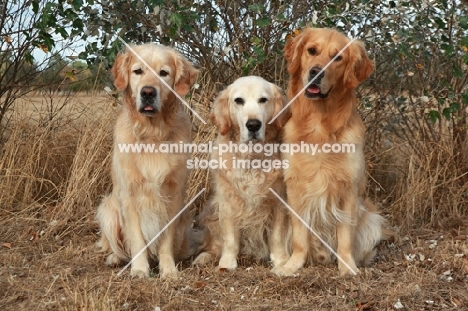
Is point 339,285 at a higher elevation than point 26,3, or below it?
below

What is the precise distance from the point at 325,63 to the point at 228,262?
4.73 feet

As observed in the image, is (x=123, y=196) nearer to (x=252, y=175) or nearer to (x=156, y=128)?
(x=156, y=128)

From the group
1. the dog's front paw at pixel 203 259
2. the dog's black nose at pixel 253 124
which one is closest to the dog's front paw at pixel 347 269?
the dog's front paw at pixel 203 259

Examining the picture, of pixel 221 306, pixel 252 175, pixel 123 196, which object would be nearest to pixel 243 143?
pixel 252 175

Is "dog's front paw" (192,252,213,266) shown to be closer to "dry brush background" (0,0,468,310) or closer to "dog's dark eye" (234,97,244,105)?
"dry brush background" (0,0,468,310)

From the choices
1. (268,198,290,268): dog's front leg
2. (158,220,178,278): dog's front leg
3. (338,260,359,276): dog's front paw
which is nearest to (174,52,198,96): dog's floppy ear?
(158,220,178,278): dog's front leg

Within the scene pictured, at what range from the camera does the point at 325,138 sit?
4.05m

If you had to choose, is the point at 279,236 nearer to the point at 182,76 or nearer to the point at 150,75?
the point at 182,76

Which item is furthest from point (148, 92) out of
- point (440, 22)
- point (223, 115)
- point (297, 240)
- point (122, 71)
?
point (440, 22)

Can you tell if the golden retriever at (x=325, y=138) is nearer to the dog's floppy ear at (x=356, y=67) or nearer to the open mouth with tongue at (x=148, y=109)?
the dog's floppy ear at (x=356, y=67)

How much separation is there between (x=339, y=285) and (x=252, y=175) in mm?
911

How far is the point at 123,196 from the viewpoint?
413 centimetres

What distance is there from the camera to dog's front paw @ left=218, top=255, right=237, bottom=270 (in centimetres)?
422

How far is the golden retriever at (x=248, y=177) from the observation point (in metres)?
4.16
